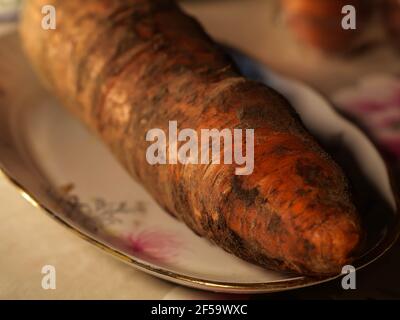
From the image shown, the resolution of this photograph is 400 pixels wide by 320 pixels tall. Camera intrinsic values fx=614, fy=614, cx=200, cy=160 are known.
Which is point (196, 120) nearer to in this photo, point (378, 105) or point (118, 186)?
point (118, 186)

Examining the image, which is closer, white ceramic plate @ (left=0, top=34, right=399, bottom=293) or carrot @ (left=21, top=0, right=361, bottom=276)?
carrot @ (left=21, top=0, right=361, bottom=276)

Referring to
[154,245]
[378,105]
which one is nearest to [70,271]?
[154,245]

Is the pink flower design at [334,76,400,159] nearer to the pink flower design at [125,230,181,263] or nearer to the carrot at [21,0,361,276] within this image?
the carrot at [21,0,361,276]

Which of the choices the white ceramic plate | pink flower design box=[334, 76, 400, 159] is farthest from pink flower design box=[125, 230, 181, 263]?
pink flower design box=[334, 76, 400, 159]

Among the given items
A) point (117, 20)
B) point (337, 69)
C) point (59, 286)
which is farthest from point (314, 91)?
point (59, 286)

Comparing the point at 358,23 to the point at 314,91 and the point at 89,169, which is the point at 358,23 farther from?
the point at 89,169

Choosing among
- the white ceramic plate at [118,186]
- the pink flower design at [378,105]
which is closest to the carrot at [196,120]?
the white ceramic plate at [118,186]
